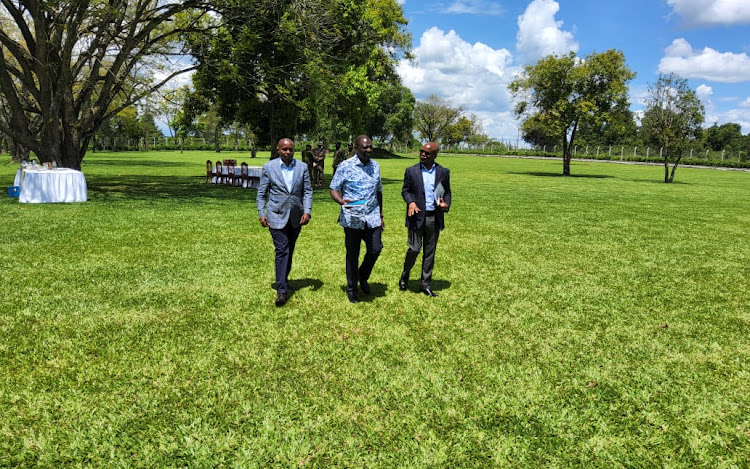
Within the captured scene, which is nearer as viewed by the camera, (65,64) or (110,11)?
(110,11)

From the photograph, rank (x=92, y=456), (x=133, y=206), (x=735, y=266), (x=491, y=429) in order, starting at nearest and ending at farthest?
1. (x=92, y=456)
2. (x=491, y=429)
3. (x=735, y=266)
4. (x=133, y=206)

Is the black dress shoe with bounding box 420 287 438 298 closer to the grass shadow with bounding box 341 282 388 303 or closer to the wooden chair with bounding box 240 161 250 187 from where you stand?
the grass shadow with bounding box 341 282 388 303

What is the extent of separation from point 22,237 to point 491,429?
28.5 feet

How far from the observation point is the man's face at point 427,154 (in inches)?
212

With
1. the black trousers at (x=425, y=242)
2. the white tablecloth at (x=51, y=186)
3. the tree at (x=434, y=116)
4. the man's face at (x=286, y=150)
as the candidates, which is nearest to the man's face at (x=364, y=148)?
the man's face at (x=286, y=150)

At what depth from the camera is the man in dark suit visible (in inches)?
215

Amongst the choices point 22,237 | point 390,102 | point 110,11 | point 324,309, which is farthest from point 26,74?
point 390,102

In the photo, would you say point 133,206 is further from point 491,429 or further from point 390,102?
point 390,102

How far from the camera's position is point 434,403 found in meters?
3.43

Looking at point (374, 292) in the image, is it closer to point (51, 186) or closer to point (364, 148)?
point (364, 148)

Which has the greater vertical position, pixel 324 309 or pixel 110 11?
pixel 110 11

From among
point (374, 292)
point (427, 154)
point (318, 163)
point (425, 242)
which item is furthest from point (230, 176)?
point (427, 154)

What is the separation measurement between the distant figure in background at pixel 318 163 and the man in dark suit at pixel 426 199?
12.8 m

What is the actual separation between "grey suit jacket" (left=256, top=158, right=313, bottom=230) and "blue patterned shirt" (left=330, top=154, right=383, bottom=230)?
404mm
